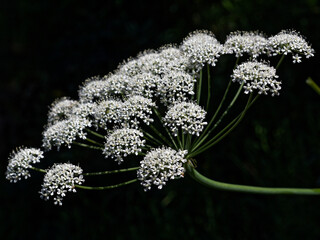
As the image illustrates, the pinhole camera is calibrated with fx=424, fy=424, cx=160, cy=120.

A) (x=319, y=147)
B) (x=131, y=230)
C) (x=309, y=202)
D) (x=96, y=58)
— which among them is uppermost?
(x=96, y=58)

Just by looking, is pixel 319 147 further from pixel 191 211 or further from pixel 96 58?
pixel 96 58

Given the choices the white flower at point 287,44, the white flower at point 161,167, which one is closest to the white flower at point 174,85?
the white flower at point 161,167

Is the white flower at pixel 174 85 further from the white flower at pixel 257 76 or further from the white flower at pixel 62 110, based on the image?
the white flower at pixel 62 110

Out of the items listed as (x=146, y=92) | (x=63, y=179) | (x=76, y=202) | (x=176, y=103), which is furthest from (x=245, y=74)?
(x=76, y=202)

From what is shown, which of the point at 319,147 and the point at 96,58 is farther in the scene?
the point at 96,58

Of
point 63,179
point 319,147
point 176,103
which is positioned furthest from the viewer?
point 319,147

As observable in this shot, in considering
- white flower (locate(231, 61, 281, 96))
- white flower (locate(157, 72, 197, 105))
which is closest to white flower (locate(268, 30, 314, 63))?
white flower (locate(231, 61, 281, 96))

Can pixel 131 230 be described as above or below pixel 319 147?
above

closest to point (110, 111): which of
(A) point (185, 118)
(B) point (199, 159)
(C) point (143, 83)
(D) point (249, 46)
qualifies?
(C) point (143, 83)
